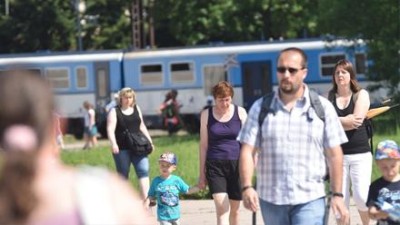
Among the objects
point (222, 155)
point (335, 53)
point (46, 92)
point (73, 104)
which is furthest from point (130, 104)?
point (73, 104)

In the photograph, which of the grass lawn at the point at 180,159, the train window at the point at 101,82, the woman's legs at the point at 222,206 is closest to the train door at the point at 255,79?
the train window at the point at 101,82

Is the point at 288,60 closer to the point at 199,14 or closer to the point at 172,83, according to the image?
the point at 172,83

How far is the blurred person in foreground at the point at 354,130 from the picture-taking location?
29.0 ft

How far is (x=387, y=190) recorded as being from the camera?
272 inches

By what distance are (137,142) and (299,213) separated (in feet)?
19.4

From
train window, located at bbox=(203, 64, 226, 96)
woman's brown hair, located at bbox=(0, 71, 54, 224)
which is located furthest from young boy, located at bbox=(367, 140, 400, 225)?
train window, located at bbox=(203, 64, 226, 96)

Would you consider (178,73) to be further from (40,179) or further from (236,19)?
(40,179)

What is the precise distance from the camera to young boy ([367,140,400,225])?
6699 millimetres

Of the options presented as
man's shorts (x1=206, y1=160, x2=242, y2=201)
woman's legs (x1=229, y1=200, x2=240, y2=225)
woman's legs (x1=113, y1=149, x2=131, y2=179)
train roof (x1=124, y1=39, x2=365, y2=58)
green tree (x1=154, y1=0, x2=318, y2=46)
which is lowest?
woman's legs (x1=229, y1=200, x2=240, y2=225)

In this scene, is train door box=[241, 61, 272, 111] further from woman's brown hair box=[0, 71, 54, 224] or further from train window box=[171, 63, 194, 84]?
woman's brown hair box=[0, 71, 54, 224]

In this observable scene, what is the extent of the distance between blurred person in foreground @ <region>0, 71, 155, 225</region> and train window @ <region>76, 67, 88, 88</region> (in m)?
36.3

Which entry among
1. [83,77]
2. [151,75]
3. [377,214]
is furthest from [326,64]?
[377,214]

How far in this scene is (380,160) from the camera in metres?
7.02

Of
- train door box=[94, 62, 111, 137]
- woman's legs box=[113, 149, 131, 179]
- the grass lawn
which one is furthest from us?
train door box=[94, 62, 111, 137]
